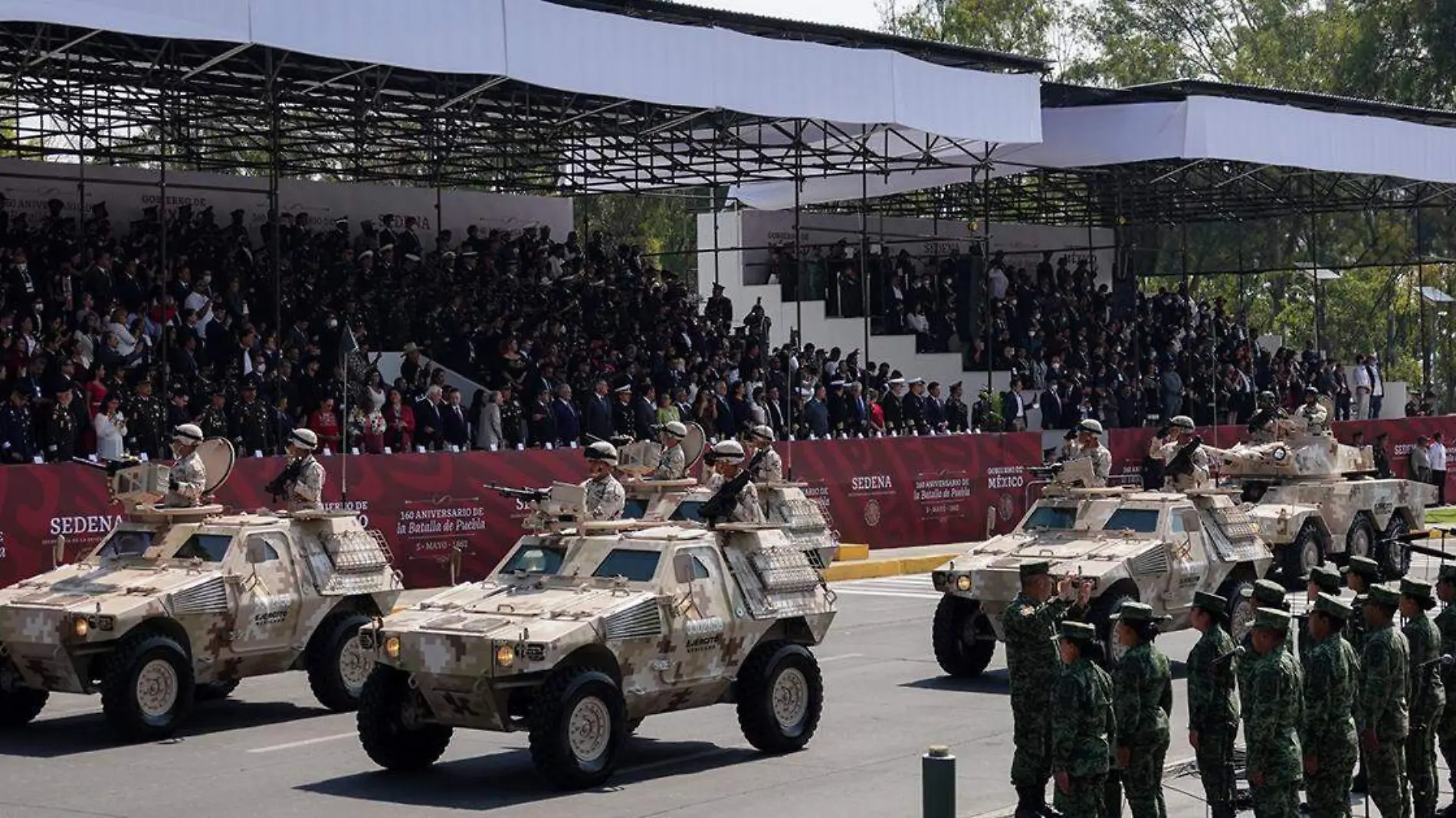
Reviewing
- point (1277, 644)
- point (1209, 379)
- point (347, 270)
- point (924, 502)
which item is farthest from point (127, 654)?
point (1209, 379)

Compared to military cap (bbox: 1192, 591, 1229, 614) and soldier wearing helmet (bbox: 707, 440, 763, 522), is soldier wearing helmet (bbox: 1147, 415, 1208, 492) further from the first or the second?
military cap (bbox: 1192, 591, 1229, 614)

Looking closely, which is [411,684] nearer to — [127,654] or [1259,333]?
[127,654]

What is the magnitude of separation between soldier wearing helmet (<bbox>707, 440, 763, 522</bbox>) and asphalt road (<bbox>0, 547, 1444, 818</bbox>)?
1787 mm

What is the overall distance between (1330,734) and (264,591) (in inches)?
370

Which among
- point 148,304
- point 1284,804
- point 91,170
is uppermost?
point 91,170

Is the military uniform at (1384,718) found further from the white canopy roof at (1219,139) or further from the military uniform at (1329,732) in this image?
the white canopy roof at (1219,139)

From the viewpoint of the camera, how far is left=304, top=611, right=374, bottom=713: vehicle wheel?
62.4 feet

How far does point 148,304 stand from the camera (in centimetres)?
3019

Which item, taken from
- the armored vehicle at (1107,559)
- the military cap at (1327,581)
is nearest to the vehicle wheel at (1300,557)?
the armored vehicle at (1107,559)

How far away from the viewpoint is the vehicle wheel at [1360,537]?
3064 cm

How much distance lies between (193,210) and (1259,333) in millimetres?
49013

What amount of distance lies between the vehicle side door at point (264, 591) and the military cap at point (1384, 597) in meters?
9.18

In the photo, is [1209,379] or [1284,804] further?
[1209,379]

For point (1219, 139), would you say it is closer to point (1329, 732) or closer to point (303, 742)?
point (303, 742)
